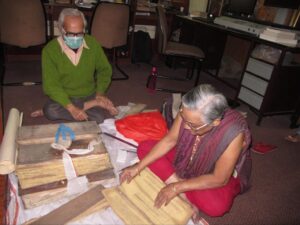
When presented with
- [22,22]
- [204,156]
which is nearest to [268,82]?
[204,156]

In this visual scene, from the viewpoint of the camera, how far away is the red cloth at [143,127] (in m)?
1.80

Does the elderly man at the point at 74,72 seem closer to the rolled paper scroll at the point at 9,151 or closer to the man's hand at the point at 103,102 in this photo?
the man's hand at the point at 103,102

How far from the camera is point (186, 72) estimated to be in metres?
3.95

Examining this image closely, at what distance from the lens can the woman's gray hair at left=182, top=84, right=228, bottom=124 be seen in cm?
104

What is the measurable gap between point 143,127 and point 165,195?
72cm

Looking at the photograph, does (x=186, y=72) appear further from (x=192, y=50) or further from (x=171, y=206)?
(x=171, y=206)

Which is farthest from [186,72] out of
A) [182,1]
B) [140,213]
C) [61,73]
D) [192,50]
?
[140,213]

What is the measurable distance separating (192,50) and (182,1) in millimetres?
1508

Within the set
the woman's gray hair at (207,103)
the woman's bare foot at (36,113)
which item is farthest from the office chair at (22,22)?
the woman's gray hair at (207,103)

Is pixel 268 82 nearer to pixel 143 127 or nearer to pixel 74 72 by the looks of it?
pixel 143 127

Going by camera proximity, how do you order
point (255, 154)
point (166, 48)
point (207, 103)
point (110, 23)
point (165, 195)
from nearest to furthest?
1. point (207, 103)
2. point (165, 195)
3. point (255, 154)
4. point (110, 23)
5. point (166, 48)

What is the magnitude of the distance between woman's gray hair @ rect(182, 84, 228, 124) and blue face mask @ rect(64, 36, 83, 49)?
98 cm

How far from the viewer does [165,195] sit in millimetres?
1177

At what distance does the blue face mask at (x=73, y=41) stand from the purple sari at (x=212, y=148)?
3.03 feet
